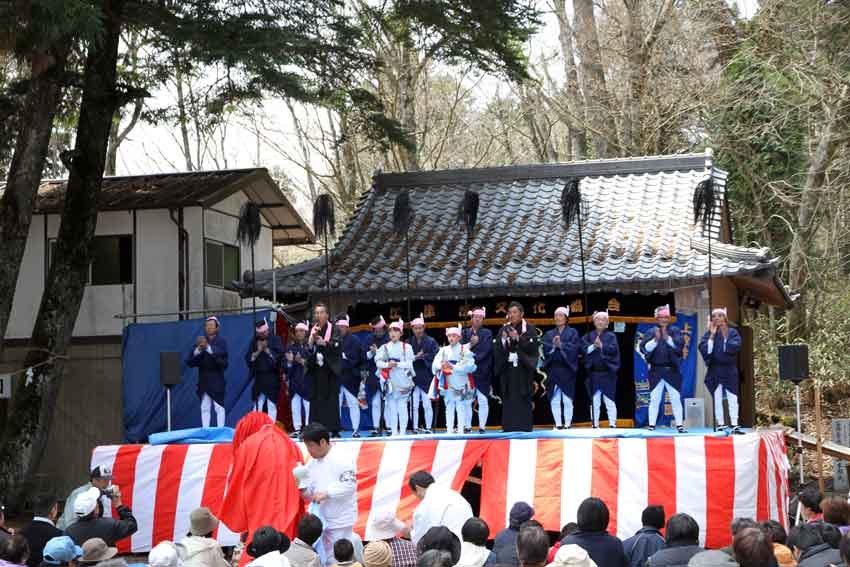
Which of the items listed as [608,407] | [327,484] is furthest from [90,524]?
[608,407]

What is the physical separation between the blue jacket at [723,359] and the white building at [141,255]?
28.7ft

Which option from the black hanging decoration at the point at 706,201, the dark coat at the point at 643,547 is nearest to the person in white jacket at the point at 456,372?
the black hanging decoration at the point at 706,201

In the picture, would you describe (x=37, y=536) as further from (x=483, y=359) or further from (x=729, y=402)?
(x=729, y=402)

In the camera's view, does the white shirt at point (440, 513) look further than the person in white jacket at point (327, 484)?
No

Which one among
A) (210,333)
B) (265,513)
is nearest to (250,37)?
(210,333)

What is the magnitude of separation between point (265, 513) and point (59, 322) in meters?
8.31

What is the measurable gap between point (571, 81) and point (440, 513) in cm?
1900

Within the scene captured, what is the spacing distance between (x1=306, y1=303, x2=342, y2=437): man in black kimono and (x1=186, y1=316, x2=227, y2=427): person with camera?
1238 mm

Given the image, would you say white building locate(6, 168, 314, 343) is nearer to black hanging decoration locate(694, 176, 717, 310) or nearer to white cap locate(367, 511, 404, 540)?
black hanging decoration locate(694, 176, 717, 310)

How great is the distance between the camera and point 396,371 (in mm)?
14188

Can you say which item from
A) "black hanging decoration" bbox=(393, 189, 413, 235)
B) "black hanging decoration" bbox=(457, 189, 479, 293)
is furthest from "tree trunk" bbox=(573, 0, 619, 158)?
"black hanging decoration" bbox=(393, 189, 413, 235)

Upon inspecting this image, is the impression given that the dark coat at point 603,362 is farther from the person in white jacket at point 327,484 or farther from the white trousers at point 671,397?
the person in white jacket at point 327,484

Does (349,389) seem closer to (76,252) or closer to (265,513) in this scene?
(76,252)

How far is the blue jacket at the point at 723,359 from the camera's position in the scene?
13.0m
